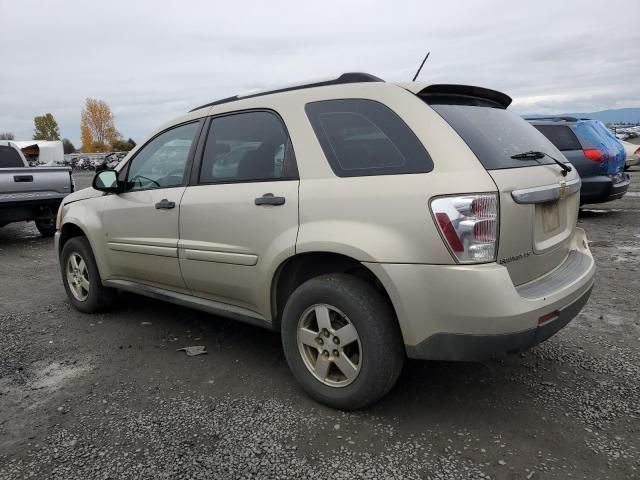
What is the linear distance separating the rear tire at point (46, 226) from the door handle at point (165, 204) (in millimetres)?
6564

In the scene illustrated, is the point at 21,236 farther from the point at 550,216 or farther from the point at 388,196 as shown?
the point at 550,216

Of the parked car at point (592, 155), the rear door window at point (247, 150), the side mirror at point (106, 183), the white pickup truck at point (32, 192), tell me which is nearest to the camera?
the rear door window at point (247, 150)

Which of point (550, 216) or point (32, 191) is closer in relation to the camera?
point (550, 216)

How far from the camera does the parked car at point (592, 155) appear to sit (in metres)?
8.29

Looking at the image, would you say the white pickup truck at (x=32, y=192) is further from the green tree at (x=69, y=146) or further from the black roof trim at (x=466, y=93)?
the green tree at (x=69, y=146)

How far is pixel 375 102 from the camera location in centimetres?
271

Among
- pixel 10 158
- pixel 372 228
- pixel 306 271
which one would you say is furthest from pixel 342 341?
pixel 10 158

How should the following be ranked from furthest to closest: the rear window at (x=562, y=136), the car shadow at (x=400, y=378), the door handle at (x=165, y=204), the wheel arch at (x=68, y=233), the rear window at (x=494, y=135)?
1. the rear window at (x=562, y=136)
2. the wheel arch at (x=68, y=233)
3. the door handle at (x=165, y=204)
4. the car shadow at (x=400, y=378)
5. the rear window at (x=494, y=135)

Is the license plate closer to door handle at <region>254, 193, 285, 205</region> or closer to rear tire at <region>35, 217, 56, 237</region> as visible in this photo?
door handle at <region>254, 193, 285, 205</region>

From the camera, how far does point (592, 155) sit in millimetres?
8320

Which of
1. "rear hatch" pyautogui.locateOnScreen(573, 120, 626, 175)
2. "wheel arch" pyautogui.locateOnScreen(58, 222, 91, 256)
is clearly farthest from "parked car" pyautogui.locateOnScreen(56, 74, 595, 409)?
"rear hatch" pyautogui.locateOnScreen(573, 120, 626, 175)

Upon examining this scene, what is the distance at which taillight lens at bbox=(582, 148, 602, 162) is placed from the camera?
8.27 m

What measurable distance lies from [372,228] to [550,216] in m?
1.02

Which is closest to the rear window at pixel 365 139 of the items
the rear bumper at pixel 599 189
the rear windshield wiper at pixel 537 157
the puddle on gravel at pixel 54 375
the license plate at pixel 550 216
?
the rear windshield wiper at pixel 537 157
